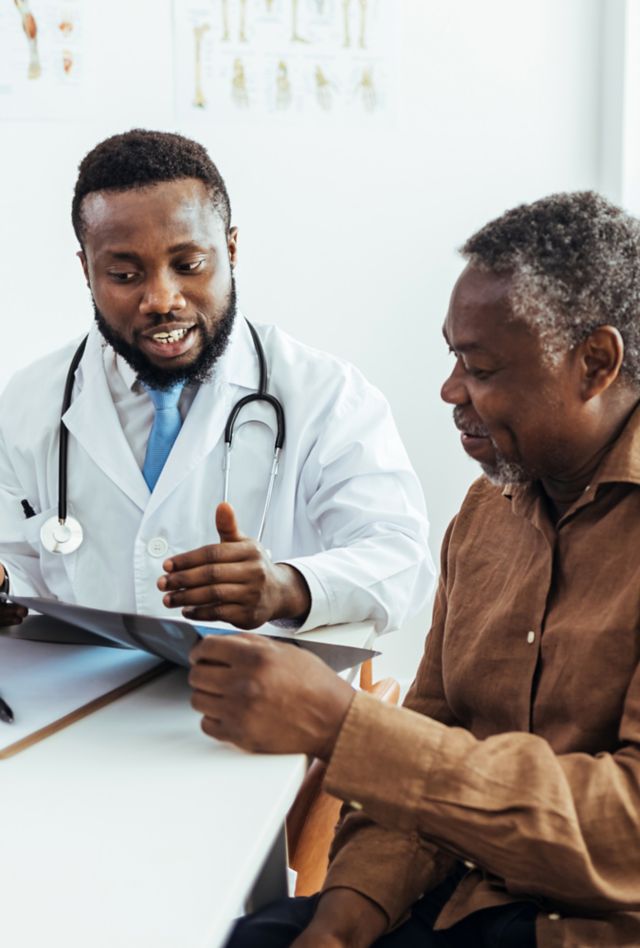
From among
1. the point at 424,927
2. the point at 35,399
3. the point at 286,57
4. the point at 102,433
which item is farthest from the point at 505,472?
the point at 286,57

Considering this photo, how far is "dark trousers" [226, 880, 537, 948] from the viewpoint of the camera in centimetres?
89

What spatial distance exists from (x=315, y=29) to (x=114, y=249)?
1.10 metres

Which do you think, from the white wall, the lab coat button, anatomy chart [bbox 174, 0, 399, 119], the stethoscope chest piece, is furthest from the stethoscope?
anatomy chart [bbox 174, 0, 399, 119]

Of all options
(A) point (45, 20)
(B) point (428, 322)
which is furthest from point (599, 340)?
(A) point (45, 20)

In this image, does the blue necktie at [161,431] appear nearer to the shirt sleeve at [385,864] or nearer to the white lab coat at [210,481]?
the white lab coat at [210,481]

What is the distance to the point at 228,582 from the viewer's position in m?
1.12

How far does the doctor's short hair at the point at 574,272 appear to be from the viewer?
2.94 ft

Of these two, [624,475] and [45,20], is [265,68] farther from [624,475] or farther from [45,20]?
[624,475]

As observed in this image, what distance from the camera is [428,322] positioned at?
243cm

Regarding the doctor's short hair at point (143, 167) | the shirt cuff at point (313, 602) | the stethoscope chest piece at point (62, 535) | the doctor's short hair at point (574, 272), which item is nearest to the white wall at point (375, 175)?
the doctor's short hair at point (143, 167)

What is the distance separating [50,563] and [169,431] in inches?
10.7

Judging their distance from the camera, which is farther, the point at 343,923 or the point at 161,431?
the point at 161,431

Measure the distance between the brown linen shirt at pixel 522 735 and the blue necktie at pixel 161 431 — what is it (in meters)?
0.55

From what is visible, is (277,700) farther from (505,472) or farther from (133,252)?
(133,252)
